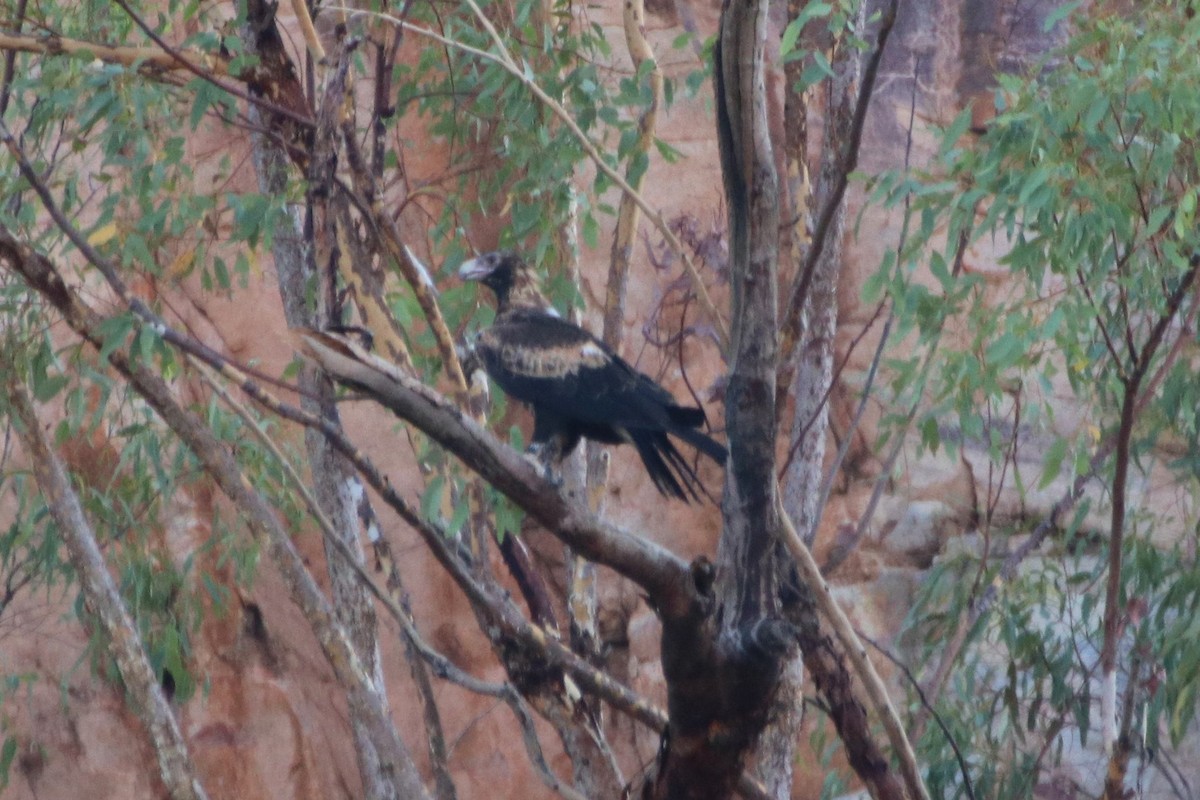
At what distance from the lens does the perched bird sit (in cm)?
309

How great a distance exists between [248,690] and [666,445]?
366cm

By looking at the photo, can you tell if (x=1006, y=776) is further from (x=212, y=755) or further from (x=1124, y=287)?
(x=212, y=755)

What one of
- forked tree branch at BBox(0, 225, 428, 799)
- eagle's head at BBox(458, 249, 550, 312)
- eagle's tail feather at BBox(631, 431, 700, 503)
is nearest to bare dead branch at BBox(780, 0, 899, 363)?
eagle's tail feather at BBox(631, 431, 700, 503)

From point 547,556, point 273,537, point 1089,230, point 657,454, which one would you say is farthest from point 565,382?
point 547,556

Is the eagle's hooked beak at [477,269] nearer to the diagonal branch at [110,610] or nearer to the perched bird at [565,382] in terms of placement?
the perched bird at [565,382]

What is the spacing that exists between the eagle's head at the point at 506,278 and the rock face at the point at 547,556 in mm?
2350

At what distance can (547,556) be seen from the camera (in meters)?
6.55

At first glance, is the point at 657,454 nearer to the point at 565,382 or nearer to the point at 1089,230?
the point at 565,382

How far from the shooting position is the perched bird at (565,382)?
10.2 ft

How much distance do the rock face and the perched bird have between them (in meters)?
2.41

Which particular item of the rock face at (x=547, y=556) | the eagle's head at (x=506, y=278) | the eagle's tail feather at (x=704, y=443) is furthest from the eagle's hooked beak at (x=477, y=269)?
the rock face at (x=547, y=556)

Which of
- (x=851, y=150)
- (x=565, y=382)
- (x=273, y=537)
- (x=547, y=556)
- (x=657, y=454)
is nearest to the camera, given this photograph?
(x=851, y=150)

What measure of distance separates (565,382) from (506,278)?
54 centimetres

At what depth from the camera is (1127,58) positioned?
8.45 feet
